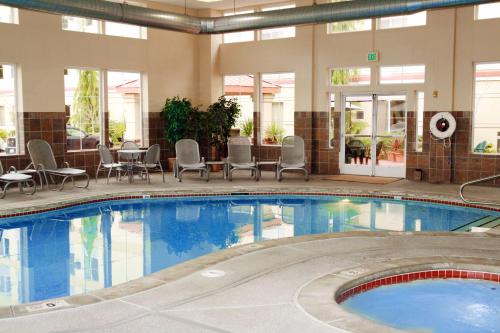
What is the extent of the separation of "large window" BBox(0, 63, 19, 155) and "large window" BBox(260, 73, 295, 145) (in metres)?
5.79

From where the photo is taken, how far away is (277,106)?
46.3 feet

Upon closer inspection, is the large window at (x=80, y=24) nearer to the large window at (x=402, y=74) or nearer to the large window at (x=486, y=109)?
the large window at (x=402, y=74)

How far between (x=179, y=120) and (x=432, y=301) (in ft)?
30.1

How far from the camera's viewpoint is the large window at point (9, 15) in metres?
11.0

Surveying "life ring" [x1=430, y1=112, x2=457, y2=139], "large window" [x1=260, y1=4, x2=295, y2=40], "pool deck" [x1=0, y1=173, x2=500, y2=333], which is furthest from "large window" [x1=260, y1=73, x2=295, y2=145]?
"pool deck" [x1=0, y1=173, x2=500, y2=333]

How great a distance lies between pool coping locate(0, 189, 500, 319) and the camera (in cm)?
457

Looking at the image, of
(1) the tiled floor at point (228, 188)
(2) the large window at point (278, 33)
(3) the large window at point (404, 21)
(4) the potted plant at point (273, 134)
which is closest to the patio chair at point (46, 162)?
(1) the tiled floor at point (228, 188)

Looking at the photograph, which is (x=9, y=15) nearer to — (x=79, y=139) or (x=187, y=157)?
(x=79, y=139)

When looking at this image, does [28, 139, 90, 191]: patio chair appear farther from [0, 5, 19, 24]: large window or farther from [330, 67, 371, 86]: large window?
[330, 67, 371, 86]: large window

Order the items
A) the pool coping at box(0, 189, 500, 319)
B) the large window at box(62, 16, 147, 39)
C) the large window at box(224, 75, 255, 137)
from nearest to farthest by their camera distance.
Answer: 1. the pool coping at box(0, 189, 500, 319)
2. the large window at box(62, 16, 147, 39)
3. the large window at box(224, 75, 255, 137)

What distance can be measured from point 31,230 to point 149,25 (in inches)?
182

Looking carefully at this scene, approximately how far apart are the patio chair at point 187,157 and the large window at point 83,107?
187cm

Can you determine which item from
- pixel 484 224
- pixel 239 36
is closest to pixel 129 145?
pixel 239 36

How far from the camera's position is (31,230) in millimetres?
8133
